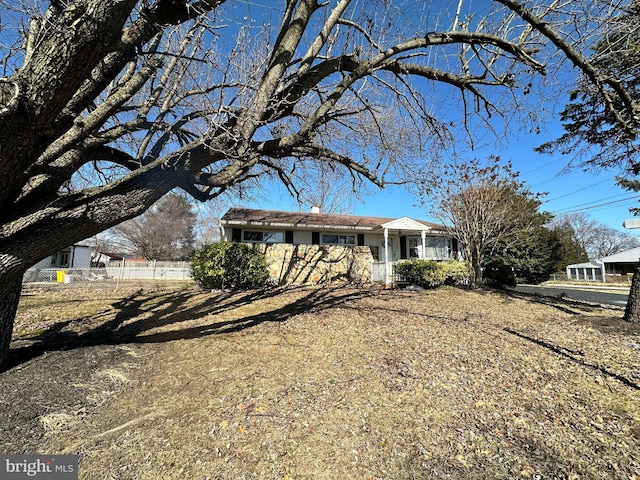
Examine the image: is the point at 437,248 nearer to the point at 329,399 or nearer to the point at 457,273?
the point at 457,273

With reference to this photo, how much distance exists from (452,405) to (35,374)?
15.2ft

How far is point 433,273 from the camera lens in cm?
1238

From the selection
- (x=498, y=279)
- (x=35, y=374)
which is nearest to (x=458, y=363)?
(x=35, y=374)

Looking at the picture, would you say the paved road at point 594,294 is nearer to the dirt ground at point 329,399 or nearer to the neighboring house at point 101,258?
the dirt ground at point 329,399

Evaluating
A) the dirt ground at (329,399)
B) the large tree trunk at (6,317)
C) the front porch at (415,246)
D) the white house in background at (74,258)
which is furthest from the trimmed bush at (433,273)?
the white house in background at (74,258)

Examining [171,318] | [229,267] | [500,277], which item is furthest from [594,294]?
[171,318]

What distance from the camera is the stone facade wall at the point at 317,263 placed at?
43.2ft

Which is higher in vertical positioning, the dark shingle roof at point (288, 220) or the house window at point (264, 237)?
the dark shingle roof at point (288, 220)

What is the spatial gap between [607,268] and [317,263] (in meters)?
41.7

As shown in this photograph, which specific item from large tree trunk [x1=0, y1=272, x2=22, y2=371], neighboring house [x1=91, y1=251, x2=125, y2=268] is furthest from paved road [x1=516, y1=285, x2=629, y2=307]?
neighboring house [x1=91, y1=251, x2=125, y2=268]

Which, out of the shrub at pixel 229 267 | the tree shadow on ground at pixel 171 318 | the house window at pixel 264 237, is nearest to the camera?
the tree shadow on ground at pixel 171 318

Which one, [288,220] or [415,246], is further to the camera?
[415,246]

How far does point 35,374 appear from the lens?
3.43 meters

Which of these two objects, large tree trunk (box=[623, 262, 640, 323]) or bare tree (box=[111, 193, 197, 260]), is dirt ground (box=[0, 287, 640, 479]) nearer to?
large tree trunk (box=[623, 262, 640, 323])
